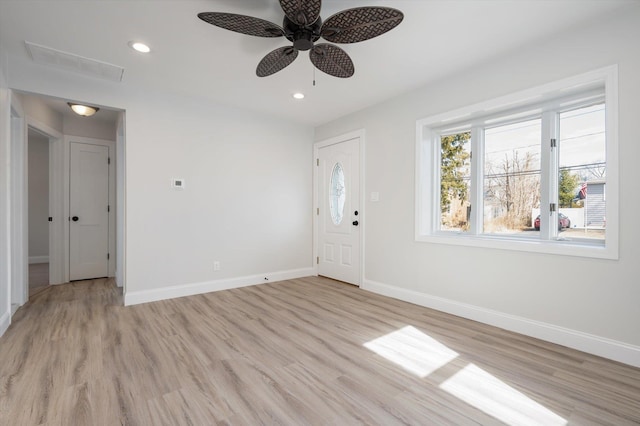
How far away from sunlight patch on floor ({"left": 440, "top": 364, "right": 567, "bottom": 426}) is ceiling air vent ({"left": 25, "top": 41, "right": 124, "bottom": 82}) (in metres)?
4.17

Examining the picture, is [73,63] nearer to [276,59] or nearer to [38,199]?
[276,59]

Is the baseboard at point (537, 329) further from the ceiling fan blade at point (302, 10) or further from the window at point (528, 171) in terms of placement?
the ceiling fan blade at point (302, 10)

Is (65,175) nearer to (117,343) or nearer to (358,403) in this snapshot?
(117,343)

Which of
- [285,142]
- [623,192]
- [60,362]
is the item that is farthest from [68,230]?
[623,192]

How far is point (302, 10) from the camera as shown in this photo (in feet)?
6.19

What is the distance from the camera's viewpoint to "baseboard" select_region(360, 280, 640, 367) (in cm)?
219

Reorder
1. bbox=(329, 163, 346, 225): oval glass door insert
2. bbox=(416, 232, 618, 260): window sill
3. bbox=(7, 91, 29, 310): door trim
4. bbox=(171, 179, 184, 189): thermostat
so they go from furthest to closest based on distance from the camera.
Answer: bbox=(329, 163, 346, 225): oval glass door insert, bbox=(171, 179, 184, 189): thermostat, bbox=(7, 91, 29, 310): door trim, bbox=(416, 232, 618, 260): window sill

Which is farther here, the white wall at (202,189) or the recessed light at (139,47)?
the white wall at (202,189)

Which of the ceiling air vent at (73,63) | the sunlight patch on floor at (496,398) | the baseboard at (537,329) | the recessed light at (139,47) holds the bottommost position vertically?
the sunlight patch on floor at (496,398)

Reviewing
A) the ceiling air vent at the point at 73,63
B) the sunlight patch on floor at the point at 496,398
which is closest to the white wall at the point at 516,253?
the sunlight patch on floor at the point at 496,398

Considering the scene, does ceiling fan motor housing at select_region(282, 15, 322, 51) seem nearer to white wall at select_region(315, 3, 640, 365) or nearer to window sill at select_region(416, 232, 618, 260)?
white wall at select_region(315, 3, 640, 365)

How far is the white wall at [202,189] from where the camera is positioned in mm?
3518

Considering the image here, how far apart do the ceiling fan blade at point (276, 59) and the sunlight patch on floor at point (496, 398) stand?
8.78ft

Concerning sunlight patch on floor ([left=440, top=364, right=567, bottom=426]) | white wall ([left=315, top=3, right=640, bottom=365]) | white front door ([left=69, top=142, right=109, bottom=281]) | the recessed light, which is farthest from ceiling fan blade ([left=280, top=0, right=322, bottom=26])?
white front door ([left=69, top=142, right=109, bottom=281])
